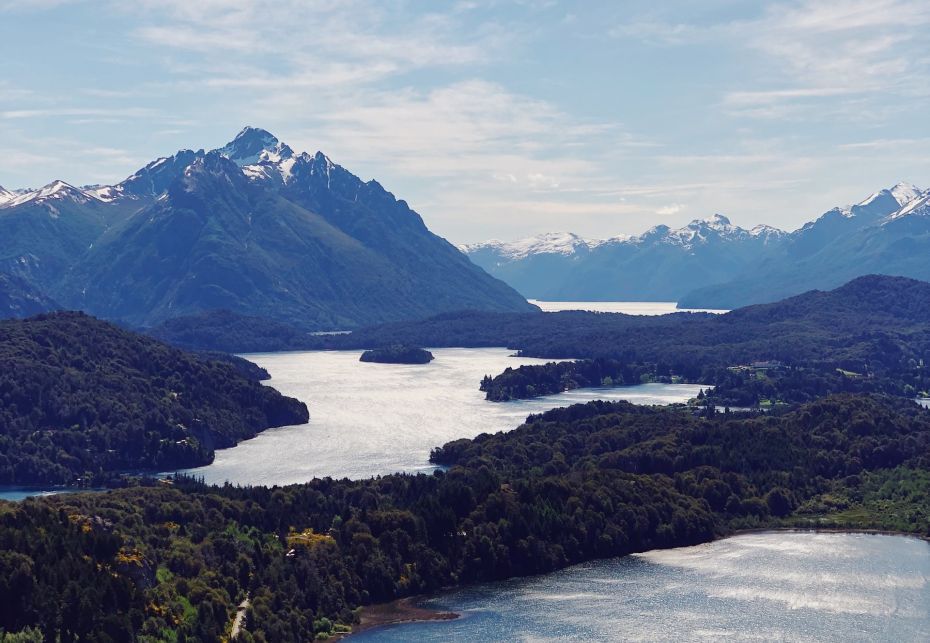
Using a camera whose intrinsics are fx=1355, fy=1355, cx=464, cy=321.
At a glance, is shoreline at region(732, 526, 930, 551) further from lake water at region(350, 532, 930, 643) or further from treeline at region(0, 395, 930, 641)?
lake water at region(350, 532, 930, 643)

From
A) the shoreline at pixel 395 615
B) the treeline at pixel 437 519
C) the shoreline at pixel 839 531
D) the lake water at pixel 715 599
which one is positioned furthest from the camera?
the shoreline at pixel 839 531

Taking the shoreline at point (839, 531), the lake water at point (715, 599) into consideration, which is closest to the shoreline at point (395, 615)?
the lake water at point (715, 599)

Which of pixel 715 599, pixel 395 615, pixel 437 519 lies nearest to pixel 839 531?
pixel 715 599

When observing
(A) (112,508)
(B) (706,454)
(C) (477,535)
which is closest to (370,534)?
(C) (477,535)

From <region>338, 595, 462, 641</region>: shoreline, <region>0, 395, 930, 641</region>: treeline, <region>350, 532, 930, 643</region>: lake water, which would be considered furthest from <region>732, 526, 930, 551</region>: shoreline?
<region>338, 595, 462, 641</region>: shoreline

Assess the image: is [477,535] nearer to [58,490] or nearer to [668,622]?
[668,622]

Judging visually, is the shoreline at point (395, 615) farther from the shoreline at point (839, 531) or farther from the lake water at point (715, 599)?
the shoreline at point (839, 531)
